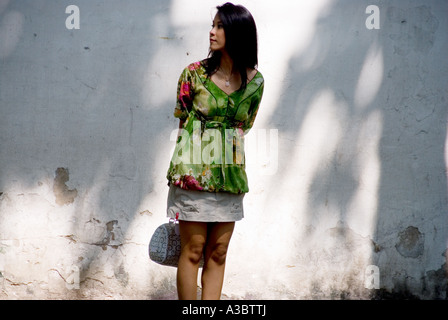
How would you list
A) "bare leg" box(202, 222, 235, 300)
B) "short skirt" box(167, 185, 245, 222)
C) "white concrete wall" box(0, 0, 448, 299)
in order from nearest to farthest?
"short skirt" box(167, 185, 245, 222)
"bare leg" box(202, 222, 235, 300)
"white concrete wall" box(0, 0, 448, 299)

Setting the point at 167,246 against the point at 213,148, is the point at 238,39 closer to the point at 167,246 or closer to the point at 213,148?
the point at 213,148

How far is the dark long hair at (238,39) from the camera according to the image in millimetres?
2621

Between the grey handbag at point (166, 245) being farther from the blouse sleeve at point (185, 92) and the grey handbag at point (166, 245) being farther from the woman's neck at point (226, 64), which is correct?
the woman's neck at point (226, 64)

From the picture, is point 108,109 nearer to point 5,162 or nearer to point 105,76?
point 105,76

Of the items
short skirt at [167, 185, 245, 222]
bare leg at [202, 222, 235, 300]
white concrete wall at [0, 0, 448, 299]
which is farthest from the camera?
white concrete wall at [0, 0, 448, 299]

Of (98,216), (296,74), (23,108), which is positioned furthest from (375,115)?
(23,108)

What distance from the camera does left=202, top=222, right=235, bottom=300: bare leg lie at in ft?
8.86

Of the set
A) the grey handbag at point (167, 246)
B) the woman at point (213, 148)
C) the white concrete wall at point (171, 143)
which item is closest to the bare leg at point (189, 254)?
the woman at point (213, 148)

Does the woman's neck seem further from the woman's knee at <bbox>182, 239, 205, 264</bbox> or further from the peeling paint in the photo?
the peeling paint

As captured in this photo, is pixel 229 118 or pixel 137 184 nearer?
pixel 229 118

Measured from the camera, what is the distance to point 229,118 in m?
2.69

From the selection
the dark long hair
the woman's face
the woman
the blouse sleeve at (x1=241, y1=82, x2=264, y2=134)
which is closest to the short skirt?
the woman

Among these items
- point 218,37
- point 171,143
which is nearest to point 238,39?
point 218,37

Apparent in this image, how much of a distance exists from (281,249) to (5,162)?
6.61ft
